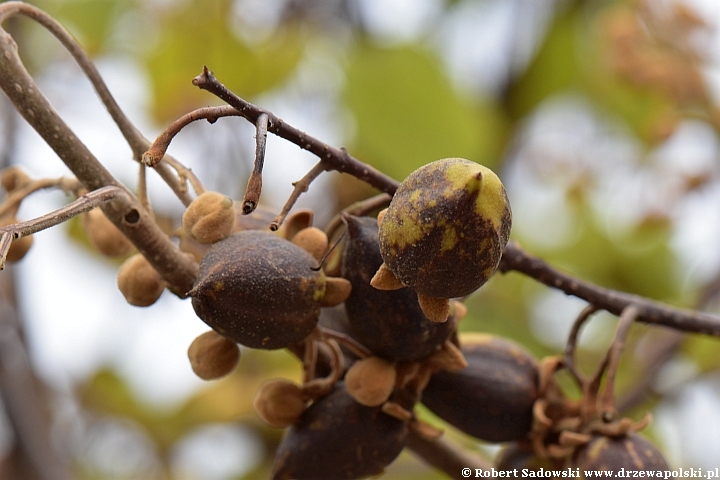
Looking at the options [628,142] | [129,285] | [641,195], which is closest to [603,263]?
[641,195]

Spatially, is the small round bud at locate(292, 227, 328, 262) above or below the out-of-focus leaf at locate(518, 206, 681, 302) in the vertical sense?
above

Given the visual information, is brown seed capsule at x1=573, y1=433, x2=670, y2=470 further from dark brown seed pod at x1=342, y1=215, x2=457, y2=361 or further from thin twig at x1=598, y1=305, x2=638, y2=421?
dark brown seed pod at x1=342, y1=215, x2=457, y2=361

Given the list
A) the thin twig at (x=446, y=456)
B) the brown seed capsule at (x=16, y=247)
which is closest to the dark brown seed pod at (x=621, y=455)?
the thin twig at (x=446, y=456)

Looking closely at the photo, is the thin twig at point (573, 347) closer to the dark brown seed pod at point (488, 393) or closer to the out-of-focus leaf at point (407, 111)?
the dark brown seed pod at point (488, 393)

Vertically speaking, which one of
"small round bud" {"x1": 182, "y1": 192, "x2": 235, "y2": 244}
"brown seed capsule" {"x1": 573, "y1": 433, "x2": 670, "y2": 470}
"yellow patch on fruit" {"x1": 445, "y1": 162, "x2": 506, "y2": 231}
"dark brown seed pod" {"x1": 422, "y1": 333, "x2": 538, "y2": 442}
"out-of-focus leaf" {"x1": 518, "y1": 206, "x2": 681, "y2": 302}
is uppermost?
"yellow patch on fruit" {"x1": 445, "y1": 162, "x2": 506, "y2": 231}

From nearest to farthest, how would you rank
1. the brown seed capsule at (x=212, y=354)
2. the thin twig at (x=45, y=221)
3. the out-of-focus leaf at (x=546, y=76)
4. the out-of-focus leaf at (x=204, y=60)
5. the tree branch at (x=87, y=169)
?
the thin twig at (x=45, y=221)
the tree branch at (x=87, y=169)
the brown seed capsule at (x=212, y=354)
the out-of-focus leaf at (x=204, y=60)
the out-of-focus leaf at (x=546, y=76)

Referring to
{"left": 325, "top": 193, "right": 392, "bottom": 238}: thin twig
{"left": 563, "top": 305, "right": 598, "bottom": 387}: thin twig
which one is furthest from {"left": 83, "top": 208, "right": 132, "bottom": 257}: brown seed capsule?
{"left": 563, "top": 305, "right": 598, "bottom": 387}: thin twig

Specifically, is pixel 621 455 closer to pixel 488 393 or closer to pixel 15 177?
pixel 488 393
